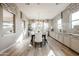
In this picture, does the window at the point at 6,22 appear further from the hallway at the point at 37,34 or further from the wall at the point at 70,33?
the wall at the point at 70,33

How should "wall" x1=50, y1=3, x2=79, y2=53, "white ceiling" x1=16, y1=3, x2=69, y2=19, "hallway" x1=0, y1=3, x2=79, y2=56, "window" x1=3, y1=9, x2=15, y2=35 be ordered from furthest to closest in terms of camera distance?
"white ceiling" x1=16, y1=3, x2=69, y2=19 → "window" x1=3, y1=9, x2=15, y2=35 → "wall" x1=50, y1=3, x2=79, y2=53 → "hallway" x1=0, y1=3, x2=79, y2=56

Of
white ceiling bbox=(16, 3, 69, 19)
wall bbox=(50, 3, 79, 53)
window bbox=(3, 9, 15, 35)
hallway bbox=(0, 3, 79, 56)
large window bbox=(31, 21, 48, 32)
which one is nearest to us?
hallway bbox=(0, 3, 79, 56)

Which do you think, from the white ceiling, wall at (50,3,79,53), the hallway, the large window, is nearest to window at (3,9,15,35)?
the hallway

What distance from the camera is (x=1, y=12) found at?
4324mm

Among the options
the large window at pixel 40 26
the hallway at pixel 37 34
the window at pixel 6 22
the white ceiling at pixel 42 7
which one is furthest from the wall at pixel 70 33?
the large window at pixel 40 26

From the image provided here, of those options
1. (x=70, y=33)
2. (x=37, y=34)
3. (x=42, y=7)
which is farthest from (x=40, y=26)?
(x=70, y=33)

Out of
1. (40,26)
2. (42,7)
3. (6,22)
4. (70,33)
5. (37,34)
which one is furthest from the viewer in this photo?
(40,26)

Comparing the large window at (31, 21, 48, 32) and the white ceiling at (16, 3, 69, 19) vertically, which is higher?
the white ceiling at (16, 3, 69, 19)

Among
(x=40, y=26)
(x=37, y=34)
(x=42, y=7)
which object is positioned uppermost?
(x=42, y=7)

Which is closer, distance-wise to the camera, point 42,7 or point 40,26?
point 42,7

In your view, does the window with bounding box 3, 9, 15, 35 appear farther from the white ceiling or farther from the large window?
the large window

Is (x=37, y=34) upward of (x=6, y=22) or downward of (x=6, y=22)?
downward

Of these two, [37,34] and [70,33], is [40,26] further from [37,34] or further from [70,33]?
[70,33]

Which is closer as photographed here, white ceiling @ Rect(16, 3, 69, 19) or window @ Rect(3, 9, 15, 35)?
window @ Rect(3, 9, 15, 35)
